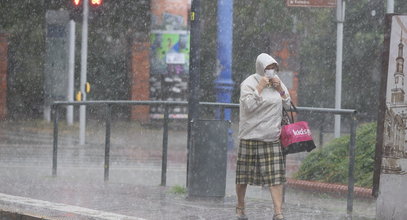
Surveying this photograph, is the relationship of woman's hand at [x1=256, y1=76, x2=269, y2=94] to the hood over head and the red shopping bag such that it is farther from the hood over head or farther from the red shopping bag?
the red shopping bag

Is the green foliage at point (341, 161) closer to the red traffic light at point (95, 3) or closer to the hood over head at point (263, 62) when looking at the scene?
the hood over head at point (263, 62)

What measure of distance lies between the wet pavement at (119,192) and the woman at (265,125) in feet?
1.86

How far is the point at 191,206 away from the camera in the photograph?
998 centimetres

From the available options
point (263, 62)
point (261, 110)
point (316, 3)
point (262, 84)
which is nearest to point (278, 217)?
point (261, 110)

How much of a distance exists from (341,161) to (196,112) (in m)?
2.92

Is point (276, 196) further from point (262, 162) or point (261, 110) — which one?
point (261, 110)

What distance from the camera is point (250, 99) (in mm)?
8820

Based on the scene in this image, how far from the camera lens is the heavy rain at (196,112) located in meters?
8.95

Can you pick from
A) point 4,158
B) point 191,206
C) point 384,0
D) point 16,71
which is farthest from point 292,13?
point 191,206

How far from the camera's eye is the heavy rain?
352 inches

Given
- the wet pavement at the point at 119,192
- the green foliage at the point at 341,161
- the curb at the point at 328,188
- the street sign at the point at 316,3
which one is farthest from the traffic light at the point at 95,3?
the curb at the point at 328,188

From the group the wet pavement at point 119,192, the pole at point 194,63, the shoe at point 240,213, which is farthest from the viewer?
the pole at point 194,63

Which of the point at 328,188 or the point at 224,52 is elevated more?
the point at 224,52

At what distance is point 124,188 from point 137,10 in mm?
21262
